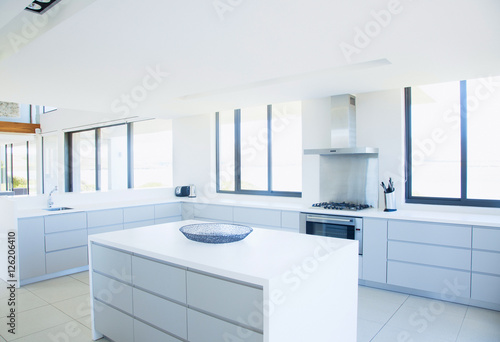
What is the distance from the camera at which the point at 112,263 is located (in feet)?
8.23

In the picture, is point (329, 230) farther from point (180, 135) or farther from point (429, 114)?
point (180, 135)

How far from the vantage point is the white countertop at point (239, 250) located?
1.73 meters

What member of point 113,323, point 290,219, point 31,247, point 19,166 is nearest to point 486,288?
point 290,219

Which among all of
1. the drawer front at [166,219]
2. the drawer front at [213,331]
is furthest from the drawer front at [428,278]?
the drawer front at [166,219]

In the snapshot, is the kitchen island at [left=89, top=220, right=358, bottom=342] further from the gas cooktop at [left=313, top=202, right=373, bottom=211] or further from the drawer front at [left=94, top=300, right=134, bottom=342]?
the gas cooktop at [left=313, top=202, right=373, bottom=211]

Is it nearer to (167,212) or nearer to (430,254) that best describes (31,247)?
(167,212)

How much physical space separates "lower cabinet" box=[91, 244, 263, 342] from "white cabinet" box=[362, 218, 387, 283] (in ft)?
8.38

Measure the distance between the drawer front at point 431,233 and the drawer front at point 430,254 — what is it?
0.20 feet

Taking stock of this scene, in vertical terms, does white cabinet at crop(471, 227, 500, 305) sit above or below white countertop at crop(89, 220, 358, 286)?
below

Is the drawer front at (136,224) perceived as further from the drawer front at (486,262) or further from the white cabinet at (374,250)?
the drawer front at (486,262)

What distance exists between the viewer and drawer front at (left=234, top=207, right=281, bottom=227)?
4633 mm

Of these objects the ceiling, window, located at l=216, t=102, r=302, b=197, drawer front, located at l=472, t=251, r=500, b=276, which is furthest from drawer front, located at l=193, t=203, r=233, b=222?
drawer front, located at l=472, t=251, r=500, b=276

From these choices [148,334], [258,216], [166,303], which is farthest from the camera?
[258,216]

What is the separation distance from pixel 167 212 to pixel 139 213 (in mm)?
583
